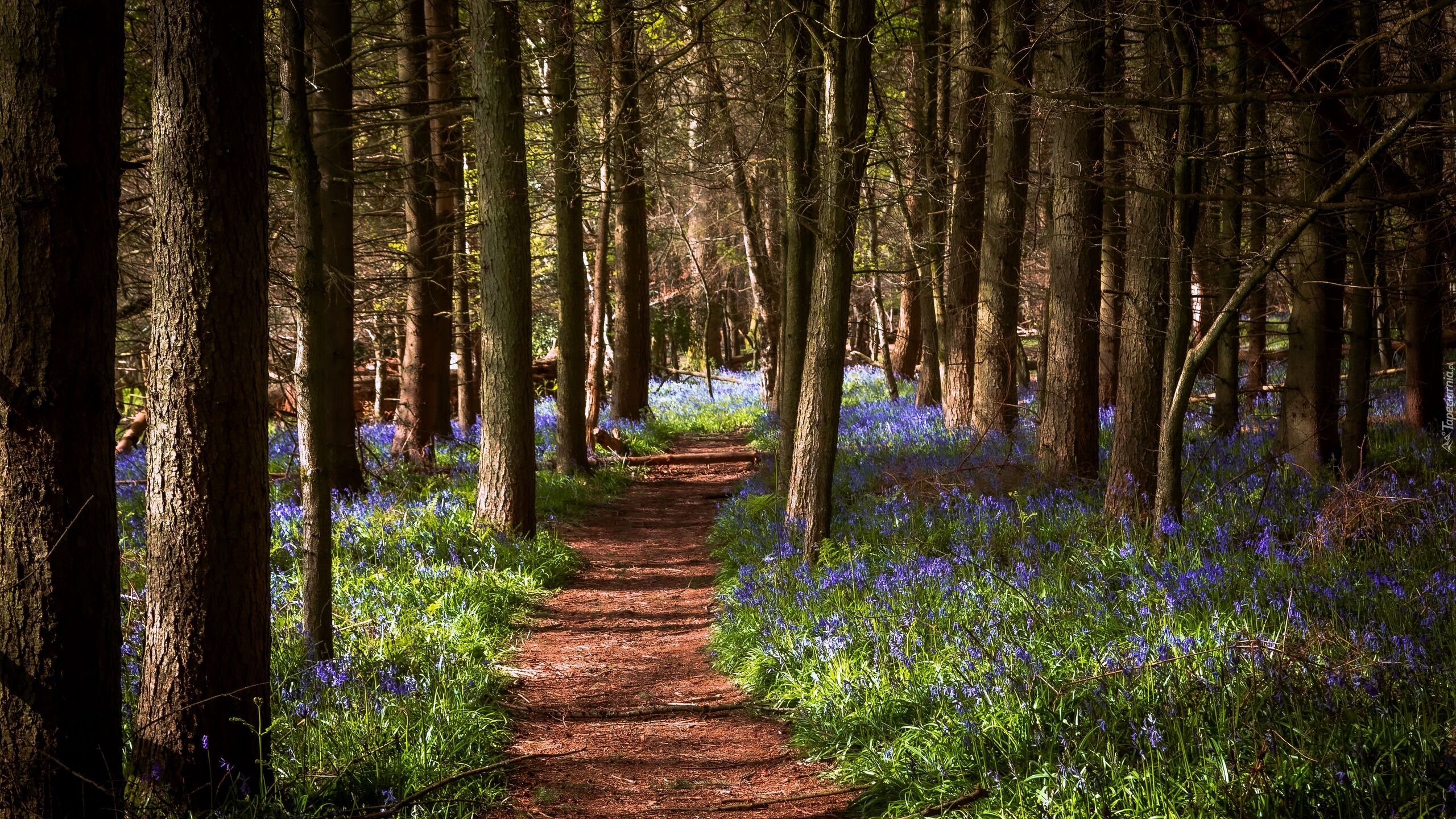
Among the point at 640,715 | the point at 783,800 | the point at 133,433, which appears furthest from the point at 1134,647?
the point at 133,433

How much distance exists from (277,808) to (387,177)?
12.6 metres

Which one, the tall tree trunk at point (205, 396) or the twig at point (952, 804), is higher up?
the tall tree trunk at point (205, 396)

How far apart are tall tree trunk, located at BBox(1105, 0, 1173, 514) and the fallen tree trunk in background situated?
45.6 feet

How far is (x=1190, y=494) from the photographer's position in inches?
315

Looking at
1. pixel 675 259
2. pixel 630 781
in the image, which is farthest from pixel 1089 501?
pixel 675 259

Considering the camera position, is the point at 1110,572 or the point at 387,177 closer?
the point at 1110,572

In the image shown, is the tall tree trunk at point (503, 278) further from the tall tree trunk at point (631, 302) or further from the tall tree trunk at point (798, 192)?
Result: the tall tree trunk at point (631, 302)

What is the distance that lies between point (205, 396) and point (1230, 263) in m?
9.65

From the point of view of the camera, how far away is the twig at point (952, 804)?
3.77 m

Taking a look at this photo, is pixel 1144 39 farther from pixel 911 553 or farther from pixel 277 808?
pixel 277 808

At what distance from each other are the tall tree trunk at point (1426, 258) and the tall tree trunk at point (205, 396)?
5.25 metres

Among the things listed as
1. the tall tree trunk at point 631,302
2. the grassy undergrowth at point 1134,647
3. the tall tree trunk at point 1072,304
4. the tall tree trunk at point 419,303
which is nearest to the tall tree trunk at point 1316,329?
the grassy undergrowth at point 1134,647

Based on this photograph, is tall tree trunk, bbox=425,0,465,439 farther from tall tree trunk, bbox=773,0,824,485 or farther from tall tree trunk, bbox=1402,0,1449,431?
tall tree trunk, bbox=1402,0,1449,431

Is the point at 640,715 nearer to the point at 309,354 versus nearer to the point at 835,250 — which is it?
the point at 309,354
